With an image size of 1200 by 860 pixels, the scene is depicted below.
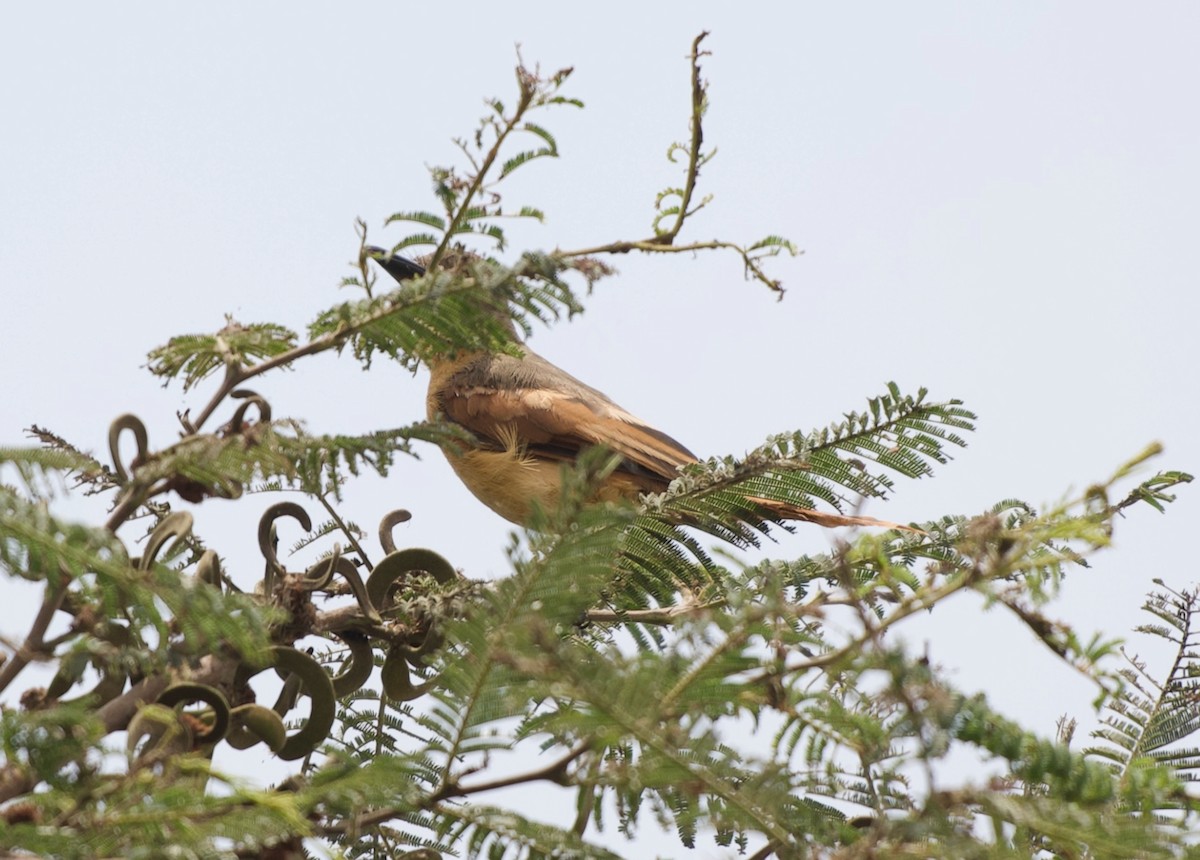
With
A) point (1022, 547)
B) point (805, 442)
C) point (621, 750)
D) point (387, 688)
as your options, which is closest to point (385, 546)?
point (387, 688)

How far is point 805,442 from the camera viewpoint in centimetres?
304

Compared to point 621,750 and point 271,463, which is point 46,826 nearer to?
point 271,463

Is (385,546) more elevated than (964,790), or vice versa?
(385,546)

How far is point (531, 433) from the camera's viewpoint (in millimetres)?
5449

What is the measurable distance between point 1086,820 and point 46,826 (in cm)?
123

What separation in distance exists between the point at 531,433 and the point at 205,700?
3.39 meters

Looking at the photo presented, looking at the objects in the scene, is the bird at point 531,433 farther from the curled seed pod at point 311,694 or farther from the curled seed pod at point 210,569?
the curled seed pod at point 311,694

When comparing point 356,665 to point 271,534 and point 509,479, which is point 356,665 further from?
point 509,479

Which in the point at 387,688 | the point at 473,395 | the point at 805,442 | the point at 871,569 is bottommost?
the point at 387,688

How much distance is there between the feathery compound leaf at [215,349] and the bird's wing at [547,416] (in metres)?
2.51

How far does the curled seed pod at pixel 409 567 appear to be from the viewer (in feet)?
8.79

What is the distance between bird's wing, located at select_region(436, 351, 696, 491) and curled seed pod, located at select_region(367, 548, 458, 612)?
2.25 metres

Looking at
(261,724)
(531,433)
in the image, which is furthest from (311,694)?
(531,433)

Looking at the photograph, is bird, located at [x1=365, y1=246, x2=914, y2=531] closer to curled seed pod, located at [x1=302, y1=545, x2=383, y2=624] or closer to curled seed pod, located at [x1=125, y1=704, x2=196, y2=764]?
curled seed pod, located at [x1=302, y1=545, x2=383, y2=624]
